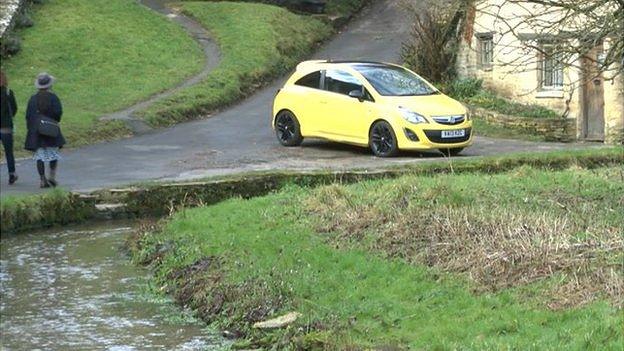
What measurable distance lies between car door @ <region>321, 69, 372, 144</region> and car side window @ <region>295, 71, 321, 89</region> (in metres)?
0.19

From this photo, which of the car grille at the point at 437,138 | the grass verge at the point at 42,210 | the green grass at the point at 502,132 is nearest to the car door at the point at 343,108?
the car grille at the point at 437,138

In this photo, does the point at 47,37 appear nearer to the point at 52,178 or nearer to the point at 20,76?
the point at 20,76

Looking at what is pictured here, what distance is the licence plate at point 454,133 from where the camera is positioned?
72.2ft

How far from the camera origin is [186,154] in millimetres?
23047

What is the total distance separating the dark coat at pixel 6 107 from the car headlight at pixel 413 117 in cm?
718

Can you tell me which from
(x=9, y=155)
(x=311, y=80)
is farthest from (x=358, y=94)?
(x=9, y=155)

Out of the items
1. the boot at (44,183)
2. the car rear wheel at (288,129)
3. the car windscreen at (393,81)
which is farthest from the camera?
the car rear wheel at (288,129)

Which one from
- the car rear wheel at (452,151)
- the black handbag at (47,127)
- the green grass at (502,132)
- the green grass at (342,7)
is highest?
the green grass at (342,7)

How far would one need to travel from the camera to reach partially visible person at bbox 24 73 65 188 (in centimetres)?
1855

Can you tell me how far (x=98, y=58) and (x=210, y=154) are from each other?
1007 cm

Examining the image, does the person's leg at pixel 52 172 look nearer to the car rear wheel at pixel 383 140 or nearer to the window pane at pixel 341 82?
the car rear wheel at pixel 383 140

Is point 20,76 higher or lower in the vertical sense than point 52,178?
higher

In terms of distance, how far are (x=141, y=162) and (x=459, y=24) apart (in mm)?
Answer: 11360

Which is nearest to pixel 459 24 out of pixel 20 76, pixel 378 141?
pixel 378 141
